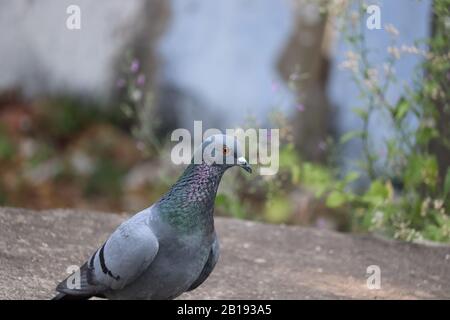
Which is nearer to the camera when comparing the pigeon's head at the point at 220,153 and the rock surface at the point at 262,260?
the pigeon's head at the point at 220,153

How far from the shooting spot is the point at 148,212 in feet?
9.84

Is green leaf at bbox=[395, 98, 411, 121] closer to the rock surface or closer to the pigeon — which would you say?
the rock surface

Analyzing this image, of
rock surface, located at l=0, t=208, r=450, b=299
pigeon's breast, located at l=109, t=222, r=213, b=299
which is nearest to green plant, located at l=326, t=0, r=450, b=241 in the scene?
rock surface, located at l=0, t=208, r=450, b=299

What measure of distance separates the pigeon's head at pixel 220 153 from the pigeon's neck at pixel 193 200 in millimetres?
25

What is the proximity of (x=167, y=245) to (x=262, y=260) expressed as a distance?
1.44 meters

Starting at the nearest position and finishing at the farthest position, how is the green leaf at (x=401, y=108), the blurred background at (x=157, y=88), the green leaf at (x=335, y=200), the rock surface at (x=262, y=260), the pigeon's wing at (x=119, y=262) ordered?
1. the pigeon's wing at (x=119, y=262)
2. the rock surface at (x=262, y=260)
3. the green leaf at (x=401, y=108)
4. the green leaf at (x=335, y=200)
5. the blurred background at (x=157, y=88)

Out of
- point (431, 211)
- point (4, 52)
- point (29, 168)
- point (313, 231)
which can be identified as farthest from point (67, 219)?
point (4, 52)

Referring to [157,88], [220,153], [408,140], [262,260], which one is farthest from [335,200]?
[157,88]

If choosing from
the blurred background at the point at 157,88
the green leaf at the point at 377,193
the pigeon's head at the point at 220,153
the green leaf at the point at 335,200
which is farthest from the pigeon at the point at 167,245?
the blurred background at the point at 157,88

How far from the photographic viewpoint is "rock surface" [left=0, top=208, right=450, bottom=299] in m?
3.69

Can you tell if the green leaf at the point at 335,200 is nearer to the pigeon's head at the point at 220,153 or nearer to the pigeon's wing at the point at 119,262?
the pigeon's head at the point at 220,153

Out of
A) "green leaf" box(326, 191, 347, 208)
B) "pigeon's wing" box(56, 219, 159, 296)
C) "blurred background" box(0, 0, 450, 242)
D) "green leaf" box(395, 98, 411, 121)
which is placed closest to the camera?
"pigeon's wing" box(56, 219, 159, 296)

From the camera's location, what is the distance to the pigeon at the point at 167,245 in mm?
2863
